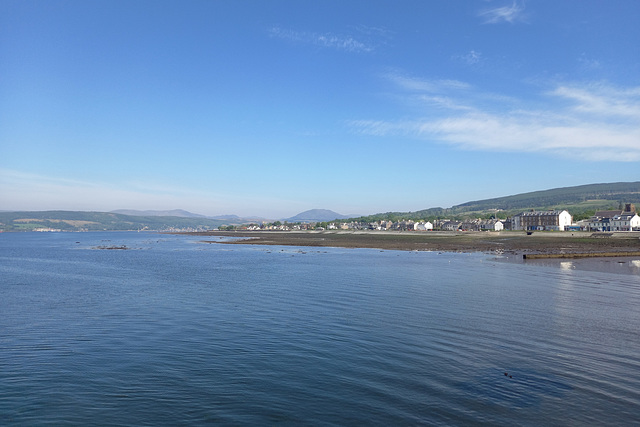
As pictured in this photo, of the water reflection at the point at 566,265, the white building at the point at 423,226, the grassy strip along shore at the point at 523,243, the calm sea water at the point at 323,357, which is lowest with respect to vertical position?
the calm sea water at the point at 323,357

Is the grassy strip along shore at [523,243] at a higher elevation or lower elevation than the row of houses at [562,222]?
lower

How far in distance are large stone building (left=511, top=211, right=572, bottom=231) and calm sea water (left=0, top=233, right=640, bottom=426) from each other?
412ft

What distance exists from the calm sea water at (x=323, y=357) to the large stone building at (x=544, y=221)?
4947 inches

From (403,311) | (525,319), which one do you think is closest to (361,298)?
(403,311)

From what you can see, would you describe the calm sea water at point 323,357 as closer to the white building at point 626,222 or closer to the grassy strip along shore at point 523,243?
the grassy strip along shore at point 523,243

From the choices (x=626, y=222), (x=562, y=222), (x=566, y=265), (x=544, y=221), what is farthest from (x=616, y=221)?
(x=566, y=265)

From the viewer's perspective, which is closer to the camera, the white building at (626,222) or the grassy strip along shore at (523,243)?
the grassy strip along shore at (523,243)

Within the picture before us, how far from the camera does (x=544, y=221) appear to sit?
146 metres

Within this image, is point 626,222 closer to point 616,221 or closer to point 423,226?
point 616,221

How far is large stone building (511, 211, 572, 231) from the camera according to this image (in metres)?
141

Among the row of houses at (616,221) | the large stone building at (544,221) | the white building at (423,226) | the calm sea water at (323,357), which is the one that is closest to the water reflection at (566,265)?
the calm sea water at (323,357)

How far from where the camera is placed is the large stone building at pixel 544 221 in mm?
140625

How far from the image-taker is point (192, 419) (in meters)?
9.78

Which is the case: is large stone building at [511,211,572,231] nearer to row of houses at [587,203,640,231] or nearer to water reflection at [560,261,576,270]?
row of houses at [587,203,640,231]
